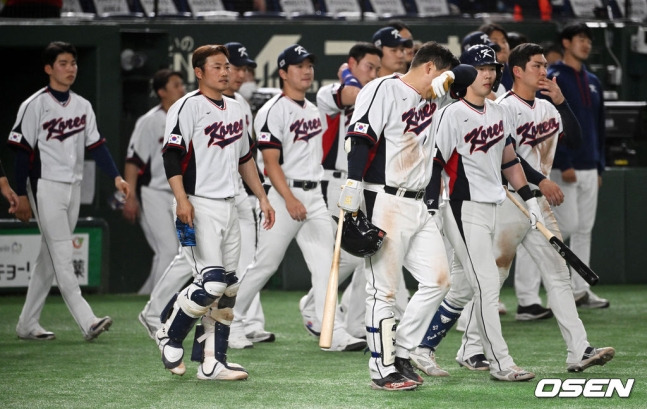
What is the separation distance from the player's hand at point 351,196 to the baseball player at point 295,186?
1.93 metres

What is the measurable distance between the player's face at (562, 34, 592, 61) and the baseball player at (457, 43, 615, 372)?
244 cm

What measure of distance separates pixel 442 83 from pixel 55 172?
138 inches

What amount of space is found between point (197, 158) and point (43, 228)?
220cm

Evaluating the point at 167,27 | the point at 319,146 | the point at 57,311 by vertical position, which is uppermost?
the point at 167,27

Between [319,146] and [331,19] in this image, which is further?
[331,19]

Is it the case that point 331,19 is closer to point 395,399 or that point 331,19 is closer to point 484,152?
point 484,152

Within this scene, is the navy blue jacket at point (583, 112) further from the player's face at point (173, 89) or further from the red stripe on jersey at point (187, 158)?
the red stripe on jersey at point (187, 158)

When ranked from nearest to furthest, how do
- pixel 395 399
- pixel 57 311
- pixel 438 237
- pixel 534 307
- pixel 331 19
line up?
1. pixel 395 399
2. pixel 438 237
3. pixel 534 307
4. pixel 57 311
5. pixel 331 19

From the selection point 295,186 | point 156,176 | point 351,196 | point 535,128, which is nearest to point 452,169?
point 535,128

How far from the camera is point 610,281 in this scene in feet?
40.0

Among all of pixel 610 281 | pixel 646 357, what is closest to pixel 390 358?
pixel 646 357

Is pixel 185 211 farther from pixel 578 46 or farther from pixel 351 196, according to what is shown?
pixel 578 46

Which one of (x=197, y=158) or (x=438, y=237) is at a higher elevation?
(x=197, y=158)

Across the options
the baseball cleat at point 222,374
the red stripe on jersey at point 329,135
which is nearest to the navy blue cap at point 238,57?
the red stripe on jersey at point 329,135
